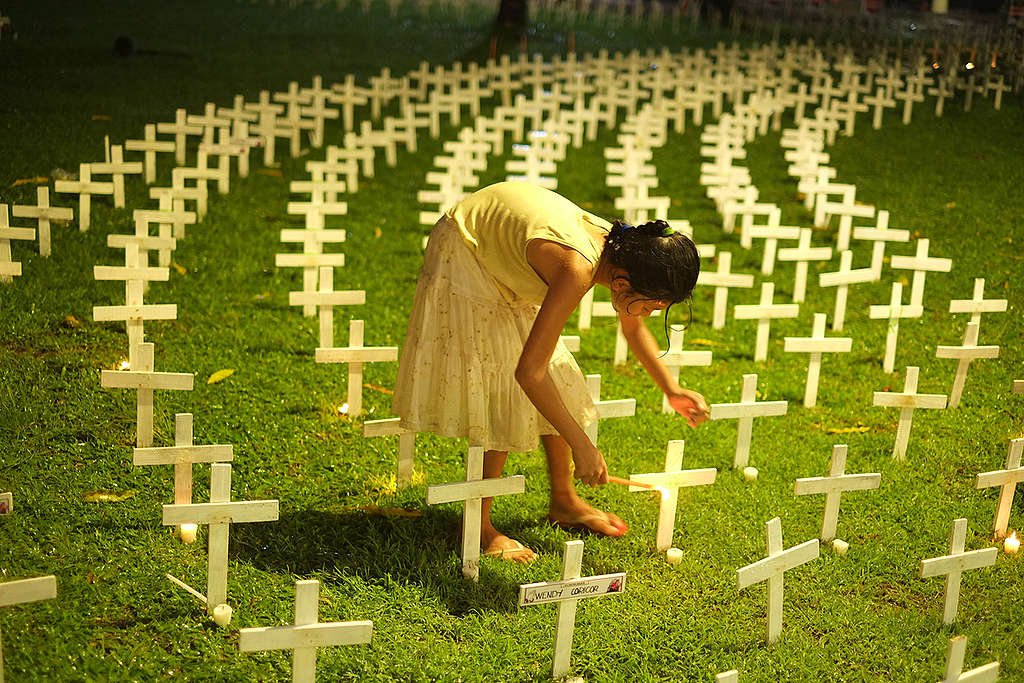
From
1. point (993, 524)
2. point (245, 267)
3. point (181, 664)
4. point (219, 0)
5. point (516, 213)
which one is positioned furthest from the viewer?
point (219, 0)

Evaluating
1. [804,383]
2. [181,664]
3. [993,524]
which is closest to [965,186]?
[804,383]

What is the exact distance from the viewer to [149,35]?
1569cm

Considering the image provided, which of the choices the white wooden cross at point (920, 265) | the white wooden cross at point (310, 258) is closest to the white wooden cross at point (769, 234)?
the white wooden cross at point (920, 265)

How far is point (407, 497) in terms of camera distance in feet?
15.1

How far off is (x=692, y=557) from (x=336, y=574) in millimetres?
1458

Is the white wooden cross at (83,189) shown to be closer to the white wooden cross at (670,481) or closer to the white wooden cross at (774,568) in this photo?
the white wooden cross at (670,481)

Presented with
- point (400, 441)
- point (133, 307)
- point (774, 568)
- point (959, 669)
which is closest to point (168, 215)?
point (133, 307)

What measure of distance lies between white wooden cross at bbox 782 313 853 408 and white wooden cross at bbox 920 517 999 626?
1.94 metres

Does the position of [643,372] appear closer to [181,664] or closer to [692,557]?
[692,557]

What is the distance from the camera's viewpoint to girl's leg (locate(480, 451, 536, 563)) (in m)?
4.12

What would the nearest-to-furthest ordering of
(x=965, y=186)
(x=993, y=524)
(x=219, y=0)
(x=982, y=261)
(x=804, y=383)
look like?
1. (x=993, y=524)
2. (x=804, y=383)
3. (x=982, y=261)
4. (x=965, y=186)
5. (x=219, y=0)

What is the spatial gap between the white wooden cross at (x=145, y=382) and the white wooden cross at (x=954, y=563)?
3.00 metres

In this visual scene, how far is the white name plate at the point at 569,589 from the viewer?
A: 3.31 m

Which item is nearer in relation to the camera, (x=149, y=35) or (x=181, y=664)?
(x=181, y=664)
